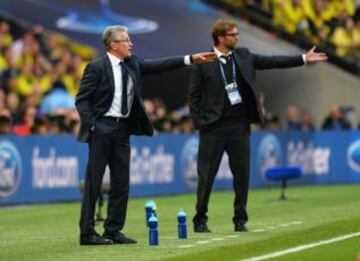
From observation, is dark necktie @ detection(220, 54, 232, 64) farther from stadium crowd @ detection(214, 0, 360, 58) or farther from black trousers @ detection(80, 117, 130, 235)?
stadium crowd @ detection(214, 0, 360, 58)

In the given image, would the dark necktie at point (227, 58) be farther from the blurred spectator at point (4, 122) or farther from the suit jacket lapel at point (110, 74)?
the blurred spectator at point (4, 122)

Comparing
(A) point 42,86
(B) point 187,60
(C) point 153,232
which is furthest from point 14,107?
(C) point 153,232

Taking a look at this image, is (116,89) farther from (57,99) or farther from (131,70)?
(57,99)

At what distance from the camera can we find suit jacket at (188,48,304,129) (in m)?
14.8

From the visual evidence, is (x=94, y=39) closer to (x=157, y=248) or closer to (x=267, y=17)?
(x=267, y=17)

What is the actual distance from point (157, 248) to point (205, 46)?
63.8 feet

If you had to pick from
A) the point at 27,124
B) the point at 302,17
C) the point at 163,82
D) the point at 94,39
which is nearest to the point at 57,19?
the point at 94,39

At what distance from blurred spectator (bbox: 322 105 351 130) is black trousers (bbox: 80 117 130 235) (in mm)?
18602

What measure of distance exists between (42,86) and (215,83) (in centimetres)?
1213

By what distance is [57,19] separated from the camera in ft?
96.9

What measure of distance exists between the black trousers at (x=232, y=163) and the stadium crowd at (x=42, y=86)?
28.2 ft

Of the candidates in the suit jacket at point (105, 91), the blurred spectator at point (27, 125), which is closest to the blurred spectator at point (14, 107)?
the blurred spectator at point (27, 125)

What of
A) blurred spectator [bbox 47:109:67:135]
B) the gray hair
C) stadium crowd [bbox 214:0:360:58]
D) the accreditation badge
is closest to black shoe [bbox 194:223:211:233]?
the accreditation badge

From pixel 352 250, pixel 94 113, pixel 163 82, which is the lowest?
pixel 352 250
